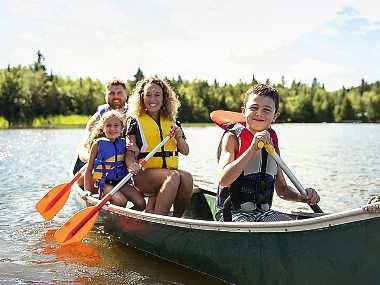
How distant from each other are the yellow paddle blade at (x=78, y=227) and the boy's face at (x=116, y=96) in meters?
1.64

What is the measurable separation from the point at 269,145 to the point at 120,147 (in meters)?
2.42

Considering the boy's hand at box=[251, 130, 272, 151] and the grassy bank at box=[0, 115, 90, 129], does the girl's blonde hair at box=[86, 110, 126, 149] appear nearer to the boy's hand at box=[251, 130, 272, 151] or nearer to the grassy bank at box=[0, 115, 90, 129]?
the boy's hand at box=[251, 130, 272, 151]

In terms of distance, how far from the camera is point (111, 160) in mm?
6133

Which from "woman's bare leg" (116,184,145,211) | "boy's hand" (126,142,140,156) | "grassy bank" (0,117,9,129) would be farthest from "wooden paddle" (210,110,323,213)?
"grassy bank" (0,117,9,129)

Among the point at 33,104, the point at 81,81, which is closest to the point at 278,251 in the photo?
the point at 33,104

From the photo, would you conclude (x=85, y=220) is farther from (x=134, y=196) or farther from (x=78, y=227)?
(x=134, y=196)

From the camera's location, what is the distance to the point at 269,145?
4152 mm

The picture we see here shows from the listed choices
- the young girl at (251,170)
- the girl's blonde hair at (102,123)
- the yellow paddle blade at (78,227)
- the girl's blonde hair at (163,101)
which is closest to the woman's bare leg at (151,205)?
the yellow paddle blade at (78,227)

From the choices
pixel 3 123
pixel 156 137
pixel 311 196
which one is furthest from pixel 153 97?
pixel 3 123

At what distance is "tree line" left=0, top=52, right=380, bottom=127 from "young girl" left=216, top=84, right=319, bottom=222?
115 feet

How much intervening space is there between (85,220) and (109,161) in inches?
26.5

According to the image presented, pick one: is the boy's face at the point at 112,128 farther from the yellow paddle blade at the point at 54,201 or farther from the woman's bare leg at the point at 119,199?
the yellow paddle blade at the point at 54,201

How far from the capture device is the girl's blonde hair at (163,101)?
5789 millimetres

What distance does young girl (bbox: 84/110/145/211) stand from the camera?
6.09 metres
